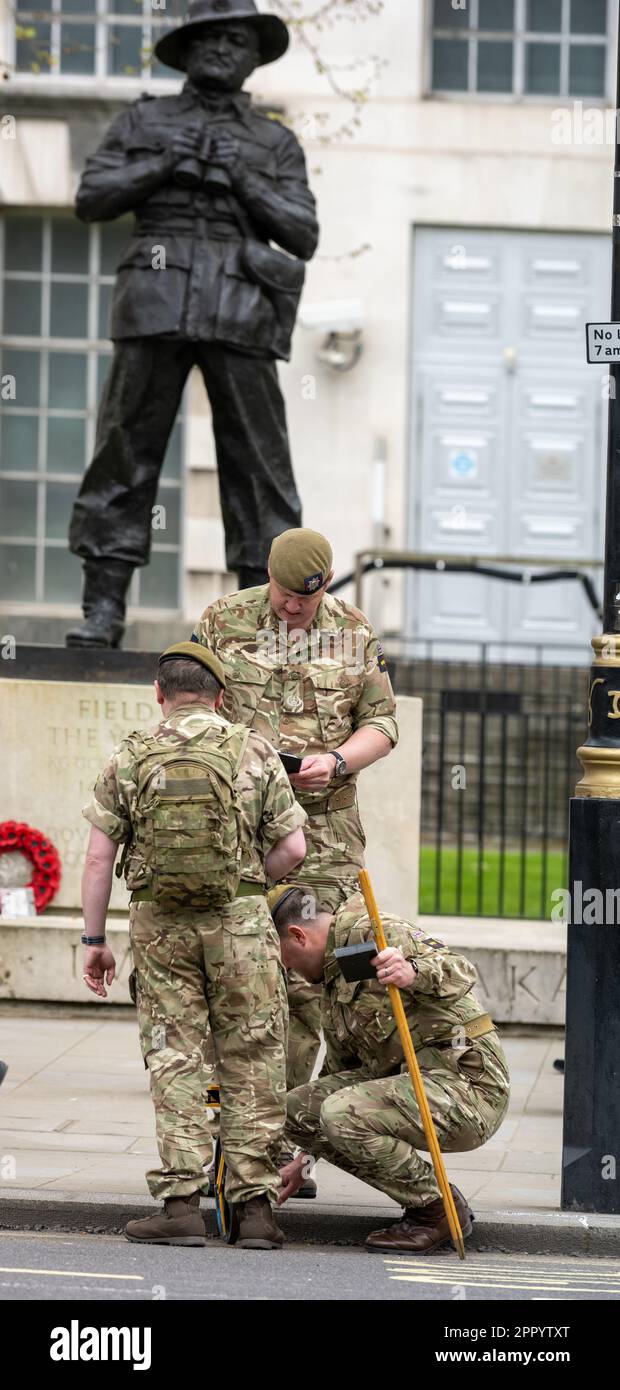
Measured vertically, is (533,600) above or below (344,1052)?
above

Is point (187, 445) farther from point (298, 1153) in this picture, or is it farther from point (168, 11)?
point (298, 1153)

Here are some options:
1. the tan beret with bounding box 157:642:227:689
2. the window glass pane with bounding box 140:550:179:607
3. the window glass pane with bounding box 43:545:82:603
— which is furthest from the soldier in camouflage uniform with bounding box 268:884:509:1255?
the window glass pane with bounding box 43:545:82:603

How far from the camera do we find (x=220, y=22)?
360 inches

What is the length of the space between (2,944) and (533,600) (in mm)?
9032

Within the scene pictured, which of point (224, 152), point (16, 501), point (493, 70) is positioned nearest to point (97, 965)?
point (224, 152)

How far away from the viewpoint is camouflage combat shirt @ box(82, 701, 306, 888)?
19.2 ft

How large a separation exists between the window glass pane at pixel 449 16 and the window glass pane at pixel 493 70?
227 mm

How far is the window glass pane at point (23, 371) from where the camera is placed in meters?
17.7

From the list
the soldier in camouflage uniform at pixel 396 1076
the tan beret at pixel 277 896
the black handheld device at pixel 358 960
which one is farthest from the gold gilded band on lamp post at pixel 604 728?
the black handheld device at pixel 358 960

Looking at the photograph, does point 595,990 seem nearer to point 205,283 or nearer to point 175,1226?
point 175,1226

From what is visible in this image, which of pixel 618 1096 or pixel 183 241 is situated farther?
pixel 183 241

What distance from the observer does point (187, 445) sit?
17406 millimetres

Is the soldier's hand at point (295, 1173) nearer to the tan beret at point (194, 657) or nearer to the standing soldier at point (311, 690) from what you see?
the standing soldier at point (311, 690)
